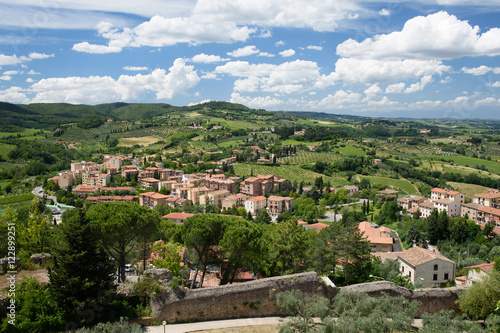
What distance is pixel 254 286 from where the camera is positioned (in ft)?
46.6

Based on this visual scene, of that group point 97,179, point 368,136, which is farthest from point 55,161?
point 368,136

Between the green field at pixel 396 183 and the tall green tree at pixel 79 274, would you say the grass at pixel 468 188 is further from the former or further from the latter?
the tall green tree at pixel 79 274

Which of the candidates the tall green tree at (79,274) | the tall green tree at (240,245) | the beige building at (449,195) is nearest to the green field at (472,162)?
the beige building at (449,195)

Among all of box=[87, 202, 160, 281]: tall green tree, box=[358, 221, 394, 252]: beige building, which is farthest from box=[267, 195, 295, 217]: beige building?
box=[87, 202, 160, 281]: tall green tree

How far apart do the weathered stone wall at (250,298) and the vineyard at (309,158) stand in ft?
259

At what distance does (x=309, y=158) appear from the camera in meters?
98.6

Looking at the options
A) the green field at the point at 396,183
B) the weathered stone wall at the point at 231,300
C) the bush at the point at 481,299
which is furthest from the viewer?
the green field at the point at 396,183

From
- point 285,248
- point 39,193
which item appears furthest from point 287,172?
point 285,248

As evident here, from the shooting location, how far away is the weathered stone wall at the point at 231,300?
13375 mm

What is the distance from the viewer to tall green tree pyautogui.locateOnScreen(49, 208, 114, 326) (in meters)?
12.4

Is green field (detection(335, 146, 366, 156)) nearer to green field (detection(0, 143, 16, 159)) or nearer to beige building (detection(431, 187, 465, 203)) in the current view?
beige building (detection(431, 187, 465, 203))

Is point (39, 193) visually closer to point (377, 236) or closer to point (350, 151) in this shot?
point (377, 236)

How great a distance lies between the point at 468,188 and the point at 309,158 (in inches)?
1537

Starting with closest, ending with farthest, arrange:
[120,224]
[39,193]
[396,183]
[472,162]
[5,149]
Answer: [120,224] → [39,193] → [396,183] → [5,149] → [472,162]
